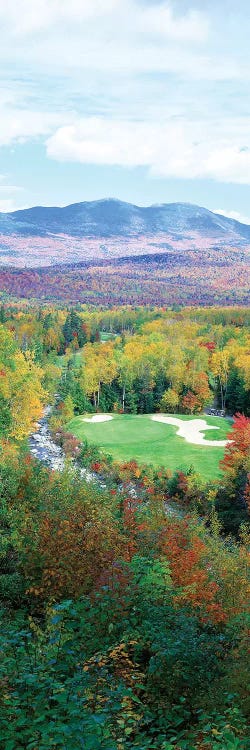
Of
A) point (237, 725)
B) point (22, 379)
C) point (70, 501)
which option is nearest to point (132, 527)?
point (70, 501)

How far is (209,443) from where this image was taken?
52.5m

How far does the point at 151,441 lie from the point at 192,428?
5826 mm

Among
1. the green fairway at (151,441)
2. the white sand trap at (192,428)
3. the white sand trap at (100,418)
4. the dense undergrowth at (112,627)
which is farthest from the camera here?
the white sand trap at (100,418)

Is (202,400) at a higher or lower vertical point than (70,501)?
lower

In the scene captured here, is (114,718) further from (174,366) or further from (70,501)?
(174,366)

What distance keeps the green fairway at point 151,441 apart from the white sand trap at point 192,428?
1.92 feet

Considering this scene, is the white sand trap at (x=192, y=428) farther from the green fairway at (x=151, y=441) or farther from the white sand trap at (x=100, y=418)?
the white sand trap at (x=100, y=418)

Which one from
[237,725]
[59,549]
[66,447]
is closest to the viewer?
[237,725]

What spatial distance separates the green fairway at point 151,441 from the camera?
4725cm

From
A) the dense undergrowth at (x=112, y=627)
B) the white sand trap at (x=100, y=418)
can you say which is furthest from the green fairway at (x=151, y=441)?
the dense undergrowth at (x=112, y=627)

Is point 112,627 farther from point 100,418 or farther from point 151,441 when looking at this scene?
point 100,418

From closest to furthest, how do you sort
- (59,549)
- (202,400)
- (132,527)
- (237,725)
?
(237,725)
(59,549)
(132,527)
(202,400)

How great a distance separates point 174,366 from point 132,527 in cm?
5243

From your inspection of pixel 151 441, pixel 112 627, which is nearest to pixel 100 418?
pixel 151 441
